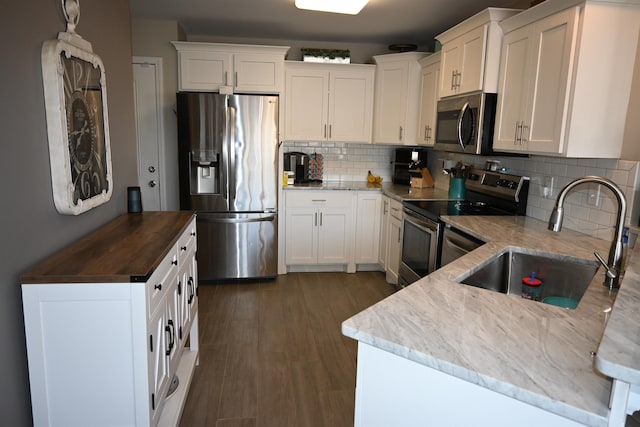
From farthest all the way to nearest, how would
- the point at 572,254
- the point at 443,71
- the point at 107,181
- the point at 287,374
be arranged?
1. the point at 443,71
2. the point at 287,374
3. the point at 107,181
4. the point at 572,254

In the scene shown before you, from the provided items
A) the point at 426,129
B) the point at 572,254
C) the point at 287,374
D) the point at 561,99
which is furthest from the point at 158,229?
the point at 426,129

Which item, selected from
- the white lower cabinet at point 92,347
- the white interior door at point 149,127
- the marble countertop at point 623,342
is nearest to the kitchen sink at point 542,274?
the marble countertop at point 623,342

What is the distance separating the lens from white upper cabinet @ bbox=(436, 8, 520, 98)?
113 inches

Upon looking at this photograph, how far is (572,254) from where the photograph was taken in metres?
2.06

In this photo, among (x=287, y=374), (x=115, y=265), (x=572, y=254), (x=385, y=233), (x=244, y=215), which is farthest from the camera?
(x=385, y=233)

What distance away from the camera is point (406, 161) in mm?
4832

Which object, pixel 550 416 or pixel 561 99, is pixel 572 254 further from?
pixel 550 416

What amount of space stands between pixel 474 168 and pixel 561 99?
1.45 m

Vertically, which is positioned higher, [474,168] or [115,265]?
[474,168]

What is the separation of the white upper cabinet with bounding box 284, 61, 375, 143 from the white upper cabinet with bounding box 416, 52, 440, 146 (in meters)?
0.57

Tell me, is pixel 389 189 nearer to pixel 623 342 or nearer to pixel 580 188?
pixel 580 188

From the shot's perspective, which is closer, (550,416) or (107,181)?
(550,416)

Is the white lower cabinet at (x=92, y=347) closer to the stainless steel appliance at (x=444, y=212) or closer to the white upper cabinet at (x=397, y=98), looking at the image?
the stainless steel appliance at (x=444, y=212)

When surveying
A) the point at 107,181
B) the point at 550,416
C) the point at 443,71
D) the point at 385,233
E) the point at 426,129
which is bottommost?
the point at 385,233
